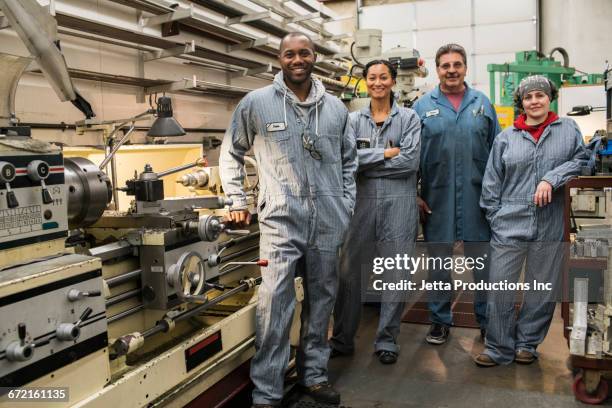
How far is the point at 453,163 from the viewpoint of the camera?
2410 mm

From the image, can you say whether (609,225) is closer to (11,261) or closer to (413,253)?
(413,253)

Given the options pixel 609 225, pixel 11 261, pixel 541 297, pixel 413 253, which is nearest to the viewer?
pixel 11 261

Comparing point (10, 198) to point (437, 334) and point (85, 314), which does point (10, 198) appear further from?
point (437, 334)

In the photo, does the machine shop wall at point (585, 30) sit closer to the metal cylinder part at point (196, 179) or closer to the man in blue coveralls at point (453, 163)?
the man in blue coveralls at point (453, 163)

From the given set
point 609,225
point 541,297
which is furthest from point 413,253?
point 609,225

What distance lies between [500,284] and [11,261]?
1.69 meters

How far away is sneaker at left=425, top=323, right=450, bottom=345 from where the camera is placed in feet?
8.19

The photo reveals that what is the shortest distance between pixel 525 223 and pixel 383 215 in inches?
20.7

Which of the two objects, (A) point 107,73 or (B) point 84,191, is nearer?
(B) point 84,191

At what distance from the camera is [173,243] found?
5.19ft

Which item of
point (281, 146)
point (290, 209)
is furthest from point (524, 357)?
point (281, 146)

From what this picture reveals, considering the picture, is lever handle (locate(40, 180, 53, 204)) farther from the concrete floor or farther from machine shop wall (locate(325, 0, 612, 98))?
machine shop wall (locate(325, 0, 612, 98))

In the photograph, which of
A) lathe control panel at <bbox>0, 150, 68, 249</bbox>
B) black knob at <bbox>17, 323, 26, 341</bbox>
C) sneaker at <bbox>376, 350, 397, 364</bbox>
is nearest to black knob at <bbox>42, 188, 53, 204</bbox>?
lathe control panel at <bbox>0, 150, 68, 249</bbox>

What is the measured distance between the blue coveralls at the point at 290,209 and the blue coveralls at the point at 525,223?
0.64m
